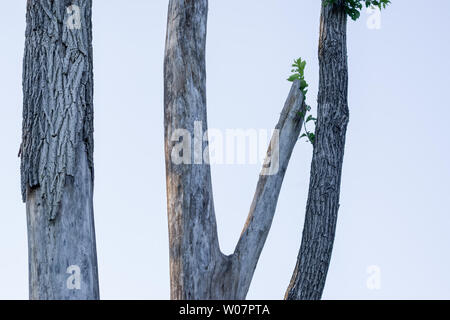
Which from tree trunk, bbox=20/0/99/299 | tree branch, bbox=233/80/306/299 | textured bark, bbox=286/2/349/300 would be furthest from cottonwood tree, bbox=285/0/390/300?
tree trunk, bbox=20/0/99/299

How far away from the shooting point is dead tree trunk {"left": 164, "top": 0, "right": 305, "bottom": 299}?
6609mm

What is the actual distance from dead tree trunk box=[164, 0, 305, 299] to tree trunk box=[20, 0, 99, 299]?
879mm

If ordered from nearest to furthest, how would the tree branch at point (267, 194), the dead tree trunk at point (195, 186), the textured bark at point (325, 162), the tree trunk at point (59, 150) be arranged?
the tree trunk at point (59, 150)
the dead tree trunk at point (195, 186)
the tree branch at point (267, 194)
the textured bark at point (325, 162)

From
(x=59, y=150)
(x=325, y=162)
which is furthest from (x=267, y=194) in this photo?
(x=59, y=150)

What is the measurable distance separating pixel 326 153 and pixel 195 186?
1.50 m

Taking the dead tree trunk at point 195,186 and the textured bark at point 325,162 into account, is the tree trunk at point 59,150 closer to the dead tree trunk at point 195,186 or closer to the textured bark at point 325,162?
the dead tree trunk at point 195,186

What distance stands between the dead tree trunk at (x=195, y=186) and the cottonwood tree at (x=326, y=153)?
383 millimetres

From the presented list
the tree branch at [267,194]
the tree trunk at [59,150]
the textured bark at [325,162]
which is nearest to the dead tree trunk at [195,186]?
the tree branch at [267,194]

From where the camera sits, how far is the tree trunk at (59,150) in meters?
5.83

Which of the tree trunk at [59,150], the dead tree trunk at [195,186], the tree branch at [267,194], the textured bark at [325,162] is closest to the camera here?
the tree trunk at [59,150]

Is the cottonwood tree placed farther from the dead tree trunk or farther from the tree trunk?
the tree trunk

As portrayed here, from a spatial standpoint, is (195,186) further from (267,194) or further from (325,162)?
(325,162)
